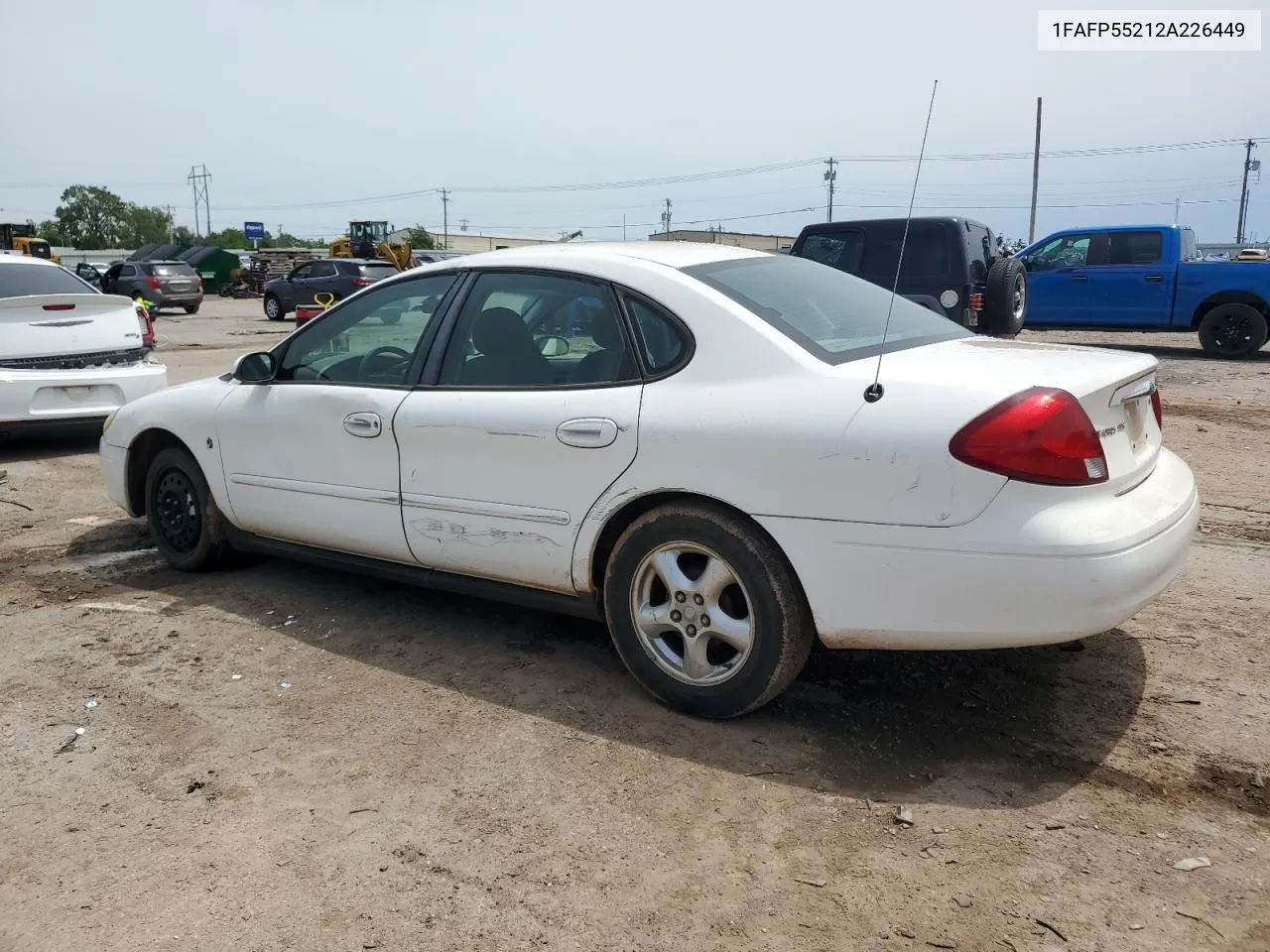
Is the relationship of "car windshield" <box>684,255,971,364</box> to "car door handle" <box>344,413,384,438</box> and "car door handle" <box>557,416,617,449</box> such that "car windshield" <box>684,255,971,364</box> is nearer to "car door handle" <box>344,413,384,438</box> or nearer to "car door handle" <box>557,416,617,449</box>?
"car door handle" <box>557,416,617,449</box>

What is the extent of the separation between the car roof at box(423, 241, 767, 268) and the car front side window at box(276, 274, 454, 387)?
0.56 ft

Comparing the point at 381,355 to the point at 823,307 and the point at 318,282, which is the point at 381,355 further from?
the point at 318,282

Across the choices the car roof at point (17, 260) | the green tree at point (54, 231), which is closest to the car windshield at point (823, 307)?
the car roof at point (17, 260)

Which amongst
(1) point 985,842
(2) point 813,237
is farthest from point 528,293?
(2) point 813,237

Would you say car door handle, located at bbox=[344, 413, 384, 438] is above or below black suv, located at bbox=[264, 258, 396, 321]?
below

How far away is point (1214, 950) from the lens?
230 cm

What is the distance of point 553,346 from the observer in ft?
12.7

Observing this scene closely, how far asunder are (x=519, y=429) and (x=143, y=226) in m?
138

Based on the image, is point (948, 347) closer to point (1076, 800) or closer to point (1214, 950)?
point (1076, 800)

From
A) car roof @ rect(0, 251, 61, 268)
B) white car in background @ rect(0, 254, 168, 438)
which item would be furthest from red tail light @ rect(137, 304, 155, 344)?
car roof @ rect(0, 251, 61, 268)

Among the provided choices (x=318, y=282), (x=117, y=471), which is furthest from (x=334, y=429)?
(x=318, y=282)

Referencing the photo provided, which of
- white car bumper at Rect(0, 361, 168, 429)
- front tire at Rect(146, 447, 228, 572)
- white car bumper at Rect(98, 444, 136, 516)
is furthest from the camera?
white car bumper at Rect(0, 361, 168, 429)

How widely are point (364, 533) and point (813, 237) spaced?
9.41 m

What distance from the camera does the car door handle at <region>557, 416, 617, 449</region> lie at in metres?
3.54
